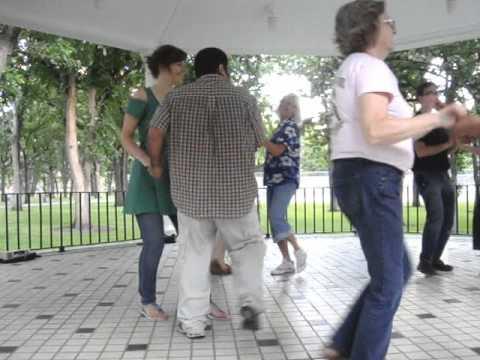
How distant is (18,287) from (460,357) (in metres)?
3.66

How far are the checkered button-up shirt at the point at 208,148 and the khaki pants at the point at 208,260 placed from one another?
0.13 m

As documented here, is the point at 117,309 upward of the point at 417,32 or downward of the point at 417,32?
downward

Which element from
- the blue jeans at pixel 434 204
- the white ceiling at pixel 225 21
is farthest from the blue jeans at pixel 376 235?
the white ceiling at pixel 225 21

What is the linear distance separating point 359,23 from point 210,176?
1.27 m

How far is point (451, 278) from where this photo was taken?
15.9 ft

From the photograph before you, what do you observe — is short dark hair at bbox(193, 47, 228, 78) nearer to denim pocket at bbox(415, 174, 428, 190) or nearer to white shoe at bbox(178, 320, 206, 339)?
white shoe at bbox(178, 320, 206, 339)

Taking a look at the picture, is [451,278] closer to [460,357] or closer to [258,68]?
[460,357]

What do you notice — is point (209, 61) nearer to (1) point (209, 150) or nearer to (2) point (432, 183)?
(1) point (209, 150)

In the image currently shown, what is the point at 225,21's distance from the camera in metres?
6.73

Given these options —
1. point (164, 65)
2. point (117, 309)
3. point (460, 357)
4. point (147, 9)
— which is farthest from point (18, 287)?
point (460, 357)

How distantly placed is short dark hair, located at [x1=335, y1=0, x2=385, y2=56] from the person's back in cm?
105

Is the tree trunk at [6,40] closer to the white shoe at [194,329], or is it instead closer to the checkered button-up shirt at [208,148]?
the checkered button-up shirt at [208,148]

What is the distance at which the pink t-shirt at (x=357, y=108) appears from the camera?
201cm

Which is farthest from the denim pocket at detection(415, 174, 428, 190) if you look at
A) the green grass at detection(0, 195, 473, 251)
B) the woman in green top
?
the woman in green top
